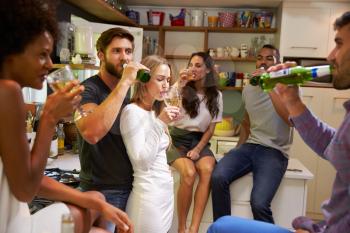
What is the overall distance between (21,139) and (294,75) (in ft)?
2.77

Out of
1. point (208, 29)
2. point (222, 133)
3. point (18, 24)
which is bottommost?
point (222, 133)

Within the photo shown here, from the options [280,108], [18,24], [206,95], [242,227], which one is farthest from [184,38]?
[18,24]

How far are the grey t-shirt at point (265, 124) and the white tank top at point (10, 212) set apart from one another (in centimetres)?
159

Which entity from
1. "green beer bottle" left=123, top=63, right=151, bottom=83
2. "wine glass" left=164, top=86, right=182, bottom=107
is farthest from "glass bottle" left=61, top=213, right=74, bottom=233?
"wine glass" left=164, top=86, right=182, bottom=107

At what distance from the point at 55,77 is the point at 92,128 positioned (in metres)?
0.40

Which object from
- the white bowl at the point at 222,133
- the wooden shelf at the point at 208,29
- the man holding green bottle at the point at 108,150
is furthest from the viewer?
the wooden shelf at the point at 208,29

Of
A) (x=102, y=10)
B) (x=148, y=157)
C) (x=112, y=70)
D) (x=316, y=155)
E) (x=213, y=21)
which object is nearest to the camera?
(x=148, y=157)

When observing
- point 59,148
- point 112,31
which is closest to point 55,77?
point 112,31

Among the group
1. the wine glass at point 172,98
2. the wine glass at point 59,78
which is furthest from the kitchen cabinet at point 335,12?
the wine glass at point 59,78

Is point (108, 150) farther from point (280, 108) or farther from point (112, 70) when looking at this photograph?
point (280, 108)

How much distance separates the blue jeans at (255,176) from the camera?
1.86 m

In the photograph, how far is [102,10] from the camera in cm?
289

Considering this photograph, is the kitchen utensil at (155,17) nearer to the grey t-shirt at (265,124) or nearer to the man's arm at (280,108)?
the grey t-shirt at (265,124)

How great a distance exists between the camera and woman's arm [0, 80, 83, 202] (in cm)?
67
